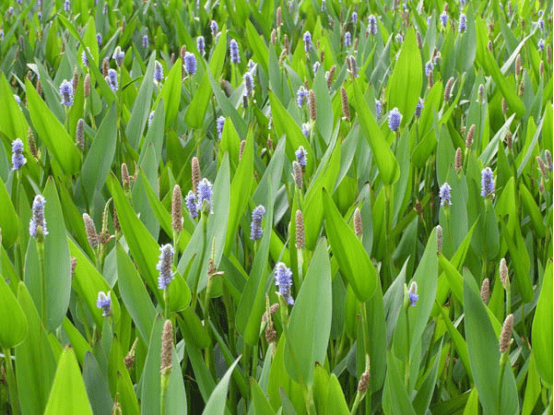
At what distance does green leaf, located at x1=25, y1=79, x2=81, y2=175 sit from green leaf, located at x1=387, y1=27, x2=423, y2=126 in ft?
2.01

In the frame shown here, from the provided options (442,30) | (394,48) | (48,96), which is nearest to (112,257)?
(48,96)

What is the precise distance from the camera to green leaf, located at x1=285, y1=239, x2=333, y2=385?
763mm

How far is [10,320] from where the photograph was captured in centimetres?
72

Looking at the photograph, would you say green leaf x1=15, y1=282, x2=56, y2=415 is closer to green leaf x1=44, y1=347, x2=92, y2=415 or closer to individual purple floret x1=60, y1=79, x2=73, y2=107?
green leaf x1=44, y1=347, x2=92, y2=415

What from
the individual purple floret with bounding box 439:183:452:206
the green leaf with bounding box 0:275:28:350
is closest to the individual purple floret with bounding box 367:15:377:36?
the individual purple floret with bounding box 439:183:452:206

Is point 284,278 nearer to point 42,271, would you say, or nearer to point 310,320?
point 310,320

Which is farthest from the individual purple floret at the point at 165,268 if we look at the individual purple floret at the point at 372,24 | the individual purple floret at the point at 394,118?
the individual purple floret at the point at 372,24

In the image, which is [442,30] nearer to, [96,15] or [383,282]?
[96,15]

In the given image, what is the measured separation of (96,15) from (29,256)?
2.17m

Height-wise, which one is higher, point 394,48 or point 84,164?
point 394,48

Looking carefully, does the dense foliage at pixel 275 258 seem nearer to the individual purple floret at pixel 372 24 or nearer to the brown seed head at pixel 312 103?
the brown seed head at pixel 312 103

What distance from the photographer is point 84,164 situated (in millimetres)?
1266

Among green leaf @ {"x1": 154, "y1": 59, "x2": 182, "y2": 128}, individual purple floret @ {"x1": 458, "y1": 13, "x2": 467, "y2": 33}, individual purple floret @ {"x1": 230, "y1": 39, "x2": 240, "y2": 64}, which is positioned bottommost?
green leaf @ {"x1": 154, "y1": 59, "x2": 182, "y2": 128}

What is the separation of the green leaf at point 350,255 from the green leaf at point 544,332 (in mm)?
183
